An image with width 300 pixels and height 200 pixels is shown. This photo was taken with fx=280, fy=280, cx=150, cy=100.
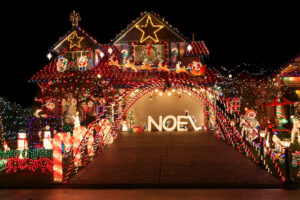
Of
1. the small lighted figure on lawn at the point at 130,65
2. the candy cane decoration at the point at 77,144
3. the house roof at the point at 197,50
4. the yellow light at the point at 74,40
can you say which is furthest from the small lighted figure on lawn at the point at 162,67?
the candy cane decoration at the point at 77,144

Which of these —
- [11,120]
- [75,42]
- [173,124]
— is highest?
[75,42]

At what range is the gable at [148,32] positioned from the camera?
20484 mm

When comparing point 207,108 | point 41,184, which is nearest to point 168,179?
point 41,184

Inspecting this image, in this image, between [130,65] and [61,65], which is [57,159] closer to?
[130,65]

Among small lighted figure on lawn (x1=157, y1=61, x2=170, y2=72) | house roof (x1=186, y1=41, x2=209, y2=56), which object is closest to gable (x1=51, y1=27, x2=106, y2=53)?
small lighted figure on lawn (x1=157, y1=61, x2=170, y2=72)

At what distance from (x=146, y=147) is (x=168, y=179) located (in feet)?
15.7

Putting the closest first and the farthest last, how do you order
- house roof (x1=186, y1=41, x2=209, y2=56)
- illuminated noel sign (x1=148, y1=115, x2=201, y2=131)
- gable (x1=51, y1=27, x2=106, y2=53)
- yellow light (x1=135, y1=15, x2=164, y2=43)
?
1. illuminated noel sign (x1=148, y1=115, x2=201, y2=131)
2. yellow light (x1=135, y1=15, x2=164, y2=43)
3. gable (x1=51, y1=27, x2=106, y2=53)
4. house roof (x1=186, y1=41, x2=209, y2=56)

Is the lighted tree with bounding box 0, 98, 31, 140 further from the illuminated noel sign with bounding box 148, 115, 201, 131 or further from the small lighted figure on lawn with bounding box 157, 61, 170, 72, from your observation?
the small lighted figure on lawn with bounding box 157, 61, 170, 72

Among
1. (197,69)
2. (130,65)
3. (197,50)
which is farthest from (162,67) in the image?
(197,50)

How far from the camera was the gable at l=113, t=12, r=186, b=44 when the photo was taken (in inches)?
806

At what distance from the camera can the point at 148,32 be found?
68.3 ft

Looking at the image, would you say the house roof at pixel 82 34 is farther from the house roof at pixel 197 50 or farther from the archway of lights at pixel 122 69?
the house roof at pixel 197 50

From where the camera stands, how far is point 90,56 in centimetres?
2158

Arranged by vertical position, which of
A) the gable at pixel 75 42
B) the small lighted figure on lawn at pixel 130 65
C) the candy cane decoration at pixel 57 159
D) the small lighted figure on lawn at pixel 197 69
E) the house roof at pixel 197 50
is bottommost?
the candy cane decoration at pixel 57 159
